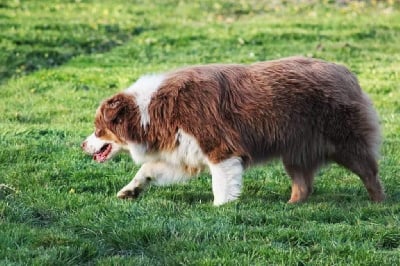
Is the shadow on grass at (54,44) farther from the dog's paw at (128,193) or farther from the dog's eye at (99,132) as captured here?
the dog's paw at (128,193)

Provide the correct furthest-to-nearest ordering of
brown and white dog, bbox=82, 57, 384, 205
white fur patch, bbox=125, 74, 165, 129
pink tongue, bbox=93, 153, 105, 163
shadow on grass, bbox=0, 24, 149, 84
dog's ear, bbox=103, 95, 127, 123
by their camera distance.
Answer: shadow on grass, bbox=0, 24, 149, 84, pink tongue, bbox=93, 153, 105, 163, dog's ear, bbox=103, 95, 127, 123, white fur patch, bbox=125, 74, 165, 129, brown and white dog, bbox=82, 57, 384, 205

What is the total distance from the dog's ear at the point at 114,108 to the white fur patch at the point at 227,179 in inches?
38.2

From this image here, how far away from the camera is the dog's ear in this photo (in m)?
7.53

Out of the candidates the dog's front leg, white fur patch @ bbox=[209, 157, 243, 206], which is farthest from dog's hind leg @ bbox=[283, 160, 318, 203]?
the dog's front leg

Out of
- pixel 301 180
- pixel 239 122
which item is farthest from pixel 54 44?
pixel 239 122

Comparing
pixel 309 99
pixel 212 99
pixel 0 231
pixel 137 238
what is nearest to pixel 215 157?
pixel 212 99

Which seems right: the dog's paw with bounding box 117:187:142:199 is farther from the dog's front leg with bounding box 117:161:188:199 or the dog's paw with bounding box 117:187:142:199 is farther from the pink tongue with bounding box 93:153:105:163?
the pink tongue with bounding box 93:153:105:163

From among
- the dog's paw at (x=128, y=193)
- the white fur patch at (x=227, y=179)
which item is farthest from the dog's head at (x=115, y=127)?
the white fur patch at (x=227, y=179)

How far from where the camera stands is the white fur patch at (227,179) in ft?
23.8

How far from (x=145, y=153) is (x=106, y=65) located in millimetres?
7675

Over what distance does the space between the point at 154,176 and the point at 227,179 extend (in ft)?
2.55

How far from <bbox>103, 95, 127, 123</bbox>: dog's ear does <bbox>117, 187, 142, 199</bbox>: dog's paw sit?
630 mm

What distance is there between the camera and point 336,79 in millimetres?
7469

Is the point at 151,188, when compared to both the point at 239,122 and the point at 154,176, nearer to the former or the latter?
the point at 154,176
